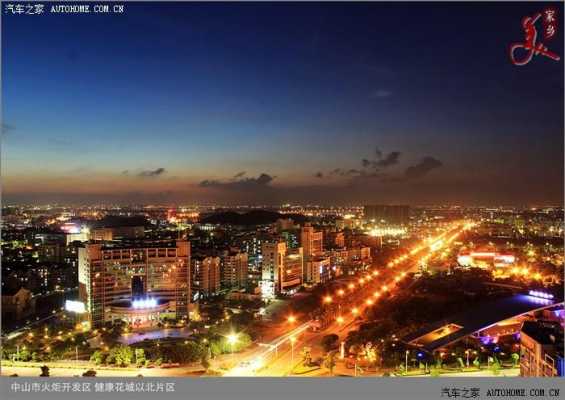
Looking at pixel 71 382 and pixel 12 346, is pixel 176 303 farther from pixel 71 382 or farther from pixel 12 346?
pixel 71 382

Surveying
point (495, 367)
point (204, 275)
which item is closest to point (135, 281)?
point (204, 275)

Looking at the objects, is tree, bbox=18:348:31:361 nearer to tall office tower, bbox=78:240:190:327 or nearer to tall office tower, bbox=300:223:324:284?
tall office tower, bbox=78:240:190:327

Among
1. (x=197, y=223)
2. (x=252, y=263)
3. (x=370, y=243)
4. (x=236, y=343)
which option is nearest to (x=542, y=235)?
(x=370, y=243)

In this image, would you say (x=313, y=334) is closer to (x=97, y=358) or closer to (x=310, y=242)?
(x=97, y=358)

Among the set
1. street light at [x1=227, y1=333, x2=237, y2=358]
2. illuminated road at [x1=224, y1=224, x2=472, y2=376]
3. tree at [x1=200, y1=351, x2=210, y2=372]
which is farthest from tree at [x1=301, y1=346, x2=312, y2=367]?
tree at [x1=200, y1=351, x2=210, y2=372]

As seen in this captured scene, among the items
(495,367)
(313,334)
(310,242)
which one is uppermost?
(310,242)

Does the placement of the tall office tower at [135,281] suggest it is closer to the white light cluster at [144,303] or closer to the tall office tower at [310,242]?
the white light cluster at [144,303]

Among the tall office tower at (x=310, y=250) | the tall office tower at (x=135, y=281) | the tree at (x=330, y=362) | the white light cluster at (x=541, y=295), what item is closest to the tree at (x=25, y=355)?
the tall office tower at (x=135, y=281)
